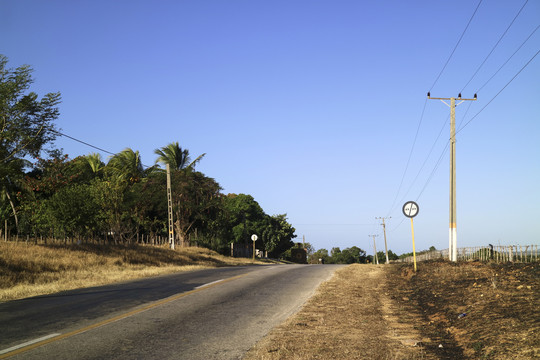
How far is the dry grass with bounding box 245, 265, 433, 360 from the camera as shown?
255 inches

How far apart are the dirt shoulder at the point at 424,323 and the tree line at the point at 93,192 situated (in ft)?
58.8

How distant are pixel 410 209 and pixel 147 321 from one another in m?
13.7

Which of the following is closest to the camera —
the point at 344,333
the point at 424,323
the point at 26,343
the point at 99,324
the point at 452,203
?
the point at 26,343

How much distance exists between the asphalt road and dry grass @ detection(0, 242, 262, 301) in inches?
118

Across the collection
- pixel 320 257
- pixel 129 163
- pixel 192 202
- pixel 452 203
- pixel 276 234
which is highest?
pixel 129 163

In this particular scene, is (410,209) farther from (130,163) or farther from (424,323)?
(130,163)

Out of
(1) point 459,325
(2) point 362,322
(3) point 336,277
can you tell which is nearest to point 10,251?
(3) point 336,277

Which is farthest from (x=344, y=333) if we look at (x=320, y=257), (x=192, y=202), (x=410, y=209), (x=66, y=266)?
(x=320, y=257)

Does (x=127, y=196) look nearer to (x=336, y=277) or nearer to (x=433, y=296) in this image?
(x=336, y=277)

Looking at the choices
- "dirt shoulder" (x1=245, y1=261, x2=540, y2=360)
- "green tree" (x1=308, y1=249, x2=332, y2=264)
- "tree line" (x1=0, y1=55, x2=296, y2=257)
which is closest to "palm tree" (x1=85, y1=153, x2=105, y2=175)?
"tree line" (x1=0, y1=55, x2=296, y2=257)

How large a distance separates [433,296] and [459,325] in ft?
12.8

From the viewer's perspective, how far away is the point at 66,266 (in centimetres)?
2084

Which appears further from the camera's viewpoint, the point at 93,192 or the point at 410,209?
the point at 93,192

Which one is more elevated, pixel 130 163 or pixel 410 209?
pixel 130 163
